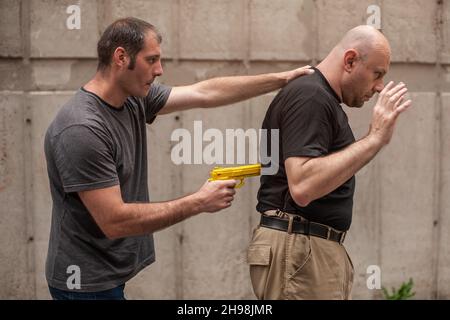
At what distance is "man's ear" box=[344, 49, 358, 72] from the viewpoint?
9.92ft

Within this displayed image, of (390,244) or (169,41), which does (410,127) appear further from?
(169,41)

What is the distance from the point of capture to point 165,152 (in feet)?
15.4

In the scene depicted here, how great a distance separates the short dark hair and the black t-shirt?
606 mm

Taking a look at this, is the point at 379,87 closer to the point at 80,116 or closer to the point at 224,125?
the point at 80,116

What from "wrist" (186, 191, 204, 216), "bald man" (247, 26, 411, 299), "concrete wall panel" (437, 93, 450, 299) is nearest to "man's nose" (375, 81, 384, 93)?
"bald man" (247, 26, 411, 299)

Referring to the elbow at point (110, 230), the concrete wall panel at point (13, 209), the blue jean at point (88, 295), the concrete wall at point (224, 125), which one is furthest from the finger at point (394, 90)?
the concrete wall panel at point (13, 209)

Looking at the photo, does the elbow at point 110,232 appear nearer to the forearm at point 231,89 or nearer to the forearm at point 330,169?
the forearm at point 330,169

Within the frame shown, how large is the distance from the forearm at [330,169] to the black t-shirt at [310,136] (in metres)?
0.04

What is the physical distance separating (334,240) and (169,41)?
6.78ft

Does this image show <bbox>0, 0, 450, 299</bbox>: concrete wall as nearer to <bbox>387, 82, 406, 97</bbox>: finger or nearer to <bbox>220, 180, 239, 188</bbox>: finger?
<bbox>220, 180, 239, 188</bbox>: finger

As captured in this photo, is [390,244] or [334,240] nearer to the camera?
[334,240]

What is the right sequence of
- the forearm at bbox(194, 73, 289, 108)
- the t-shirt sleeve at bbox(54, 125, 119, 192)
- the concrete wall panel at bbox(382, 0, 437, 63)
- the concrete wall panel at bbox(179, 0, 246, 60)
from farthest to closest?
1. the concrete wall panel at bbox(382, 0, 437, 63)
2. the concrete wall panel at bbox(179, 0, 246, 60)
3. the forearm at bbox(194, 73, 289, 108)
4. the t-shirt sleeve at bbox(54, 125, 119, 192)

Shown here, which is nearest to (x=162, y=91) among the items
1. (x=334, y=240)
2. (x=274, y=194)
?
(x=274, y=194)

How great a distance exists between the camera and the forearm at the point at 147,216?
2.83 metres
